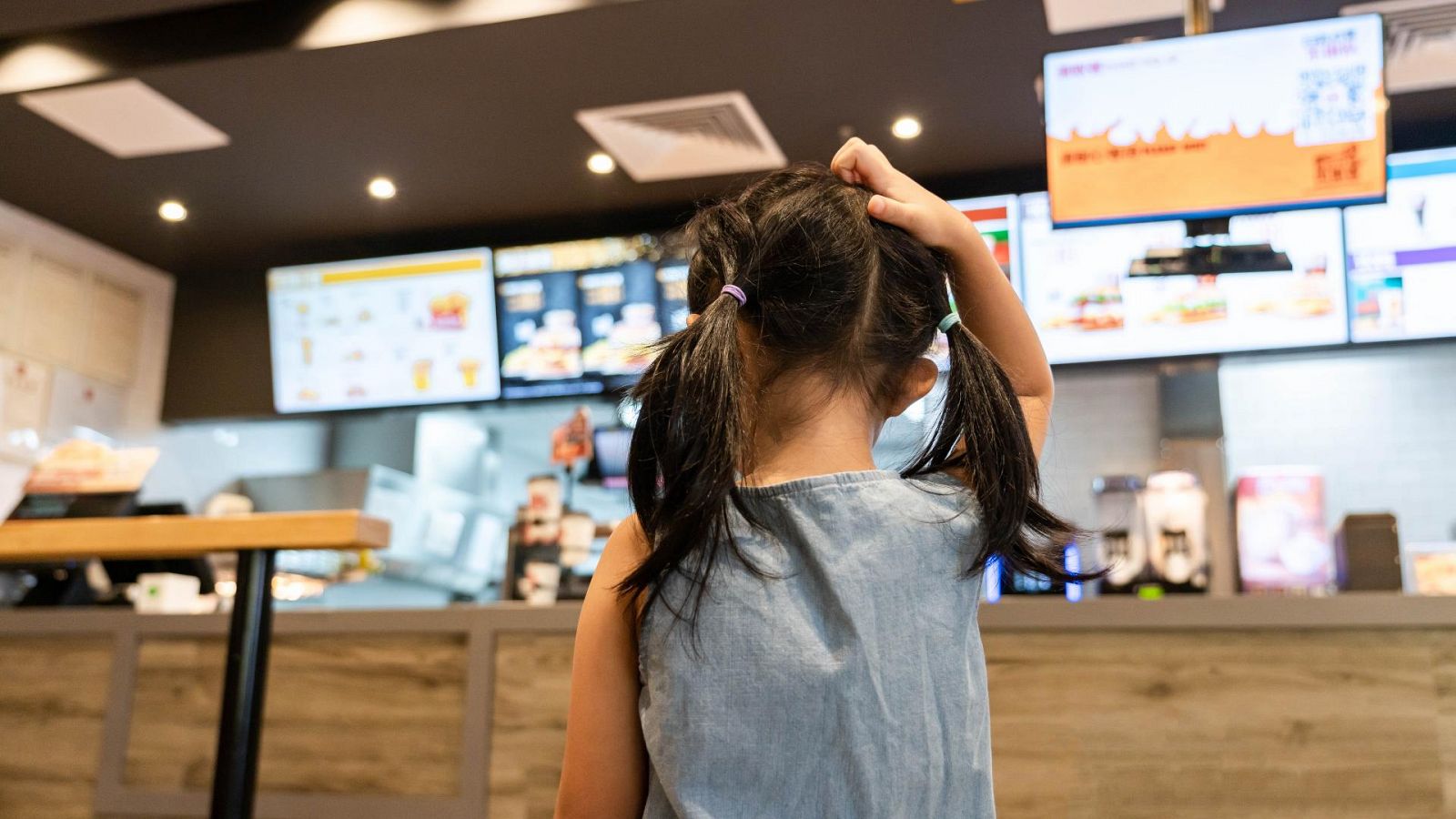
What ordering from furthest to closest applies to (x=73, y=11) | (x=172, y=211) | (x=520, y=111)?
(x=172, y=211), (x=520, y=111), (x=73, y=11)

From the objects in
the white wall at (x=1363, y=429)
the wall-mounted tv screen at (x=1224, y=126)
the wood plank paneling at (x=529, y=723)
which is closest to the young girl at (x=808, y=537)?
the wood plank paneling at (x=529, y=723)

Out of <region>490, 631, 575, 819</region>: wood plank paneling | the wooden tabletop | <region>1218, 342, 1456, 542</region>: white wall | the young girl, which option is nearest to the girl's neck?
the young girl

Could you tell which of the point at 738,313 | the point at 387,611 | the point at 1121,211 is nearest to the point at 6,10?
the point at 387,611

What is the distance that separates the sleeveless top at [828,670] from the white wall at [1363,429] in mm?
3726

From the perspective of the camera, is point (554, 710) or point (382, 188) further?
point (382, 188)

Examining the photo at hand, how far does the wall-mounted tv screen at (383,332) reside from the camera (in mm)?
4352

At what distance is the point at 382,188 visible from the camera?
422 centimetres

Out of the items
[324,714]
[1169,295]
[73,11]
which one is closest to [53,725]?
[324,714]

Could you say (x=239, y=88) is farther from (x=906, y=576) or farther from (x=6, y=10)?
(x=906, y=576)

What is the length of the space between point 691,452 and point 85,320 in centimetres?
455

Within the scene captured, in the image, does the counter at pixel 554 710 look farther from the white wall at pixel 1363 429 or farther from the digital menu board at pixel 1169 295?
the white wall at pixel 1363 429

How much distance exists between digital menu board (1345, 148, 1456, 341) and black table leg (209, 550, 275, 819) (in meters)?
3.04

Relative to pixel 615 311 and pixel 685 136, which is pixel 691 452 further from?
pixel 615 311

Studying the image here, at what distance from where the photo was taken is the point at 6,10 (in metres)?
3.34
